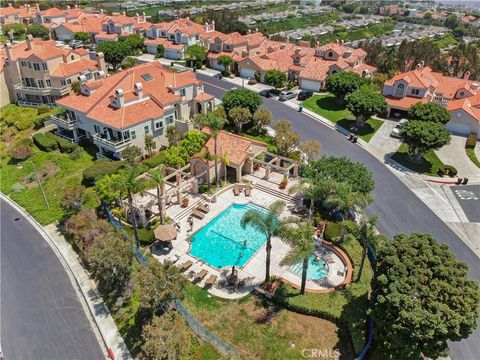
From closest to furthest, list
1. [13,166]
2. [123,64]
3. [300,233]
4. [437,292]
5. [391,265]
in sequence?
[437,292]
[391,265]
[300,233]
[13,166]
[123,64]

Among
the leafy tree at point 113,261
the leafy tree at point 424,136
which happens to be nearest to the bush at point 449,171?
the leafy tree at point 424,136

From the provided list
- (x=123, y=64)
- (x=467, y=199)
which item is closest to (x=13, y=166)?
A: (x=123, y=64)

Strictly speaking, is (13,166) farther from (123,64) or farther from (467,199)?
(467,199)

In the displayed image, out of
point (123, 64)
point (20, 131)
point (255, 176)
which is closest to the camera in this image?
point (255, 176)

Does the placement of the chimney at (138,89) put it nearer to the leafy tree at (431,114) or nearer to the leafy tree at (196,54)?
the leafy tree at (196,54)

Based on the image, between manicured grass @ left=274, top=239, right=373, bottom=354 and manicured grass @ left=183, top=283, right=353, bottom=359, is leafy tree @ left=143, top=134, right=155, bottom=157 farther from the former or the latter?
manicured grass @ left=274, top=239, right=373, bottom=354

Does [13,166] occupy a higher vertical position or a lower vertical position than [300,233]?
lower
